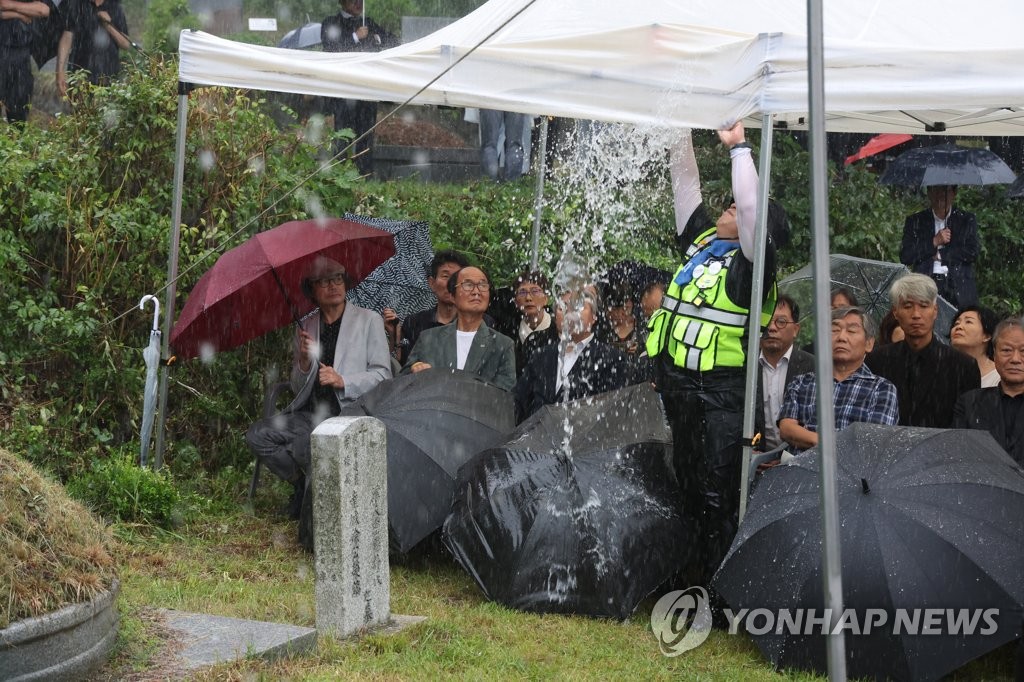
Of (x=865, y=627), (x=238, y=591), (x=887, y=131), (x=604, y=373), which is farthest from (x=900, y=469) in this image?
(x=887, y=131)

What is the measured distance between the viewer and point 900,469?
205 inches

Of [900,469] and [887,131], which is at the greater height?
[887,131]

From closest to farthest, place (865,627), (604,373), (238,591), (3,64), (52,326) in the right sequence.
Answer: (865,627) < (238,591) < (604,373) < (52,326) < (3,64)

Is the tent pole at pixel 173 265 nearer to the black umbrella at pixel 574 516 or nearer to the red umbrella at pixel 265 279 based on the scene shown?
the red umbrella at pixel 265 279

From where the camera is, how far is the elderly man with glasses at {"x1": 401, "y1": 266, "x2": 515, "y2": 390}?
7.48 metres

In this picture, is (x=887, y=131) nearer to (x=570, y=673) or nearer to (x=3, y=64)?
(x=570, y=673)

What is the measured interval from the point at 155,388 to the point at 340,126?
532 cm

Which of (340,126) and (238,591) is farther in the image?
(340,126)

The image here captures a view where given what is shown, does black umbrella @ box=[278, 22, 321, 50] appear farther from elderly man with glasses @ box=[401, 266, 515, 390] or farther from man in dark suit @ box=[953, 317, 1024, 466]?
man in dark suit @ box=[953, 317, 1024, 466]

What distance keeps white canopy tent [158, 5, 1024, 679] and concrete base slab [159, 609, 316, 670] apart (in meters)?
2.22

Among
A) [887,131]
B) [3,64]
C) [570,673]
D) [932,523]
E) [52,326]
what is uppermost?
[3,64]

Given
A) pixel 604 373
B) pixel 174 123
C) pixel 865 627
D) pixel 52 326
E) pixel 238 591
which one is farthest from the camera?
pixel 174 123

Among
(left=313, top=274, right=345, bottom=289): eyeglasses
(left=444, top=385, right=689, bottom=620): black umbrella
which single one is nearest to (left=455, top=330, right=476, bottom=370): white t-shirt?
(left=313, top=274, right=345, bottom=289): eyeglasses

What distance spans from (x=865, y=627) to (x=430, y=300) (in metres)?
4.50
